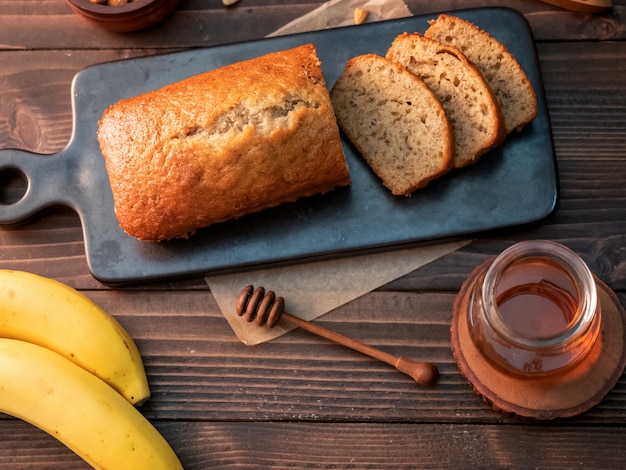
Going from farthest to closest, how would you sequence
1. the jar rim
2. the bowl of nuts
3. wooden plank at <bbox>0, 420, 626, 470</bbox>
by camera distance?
the bowl of nuts
wooden plank at <bbox>0, 420, 626, 470</bbox>
the jar rim

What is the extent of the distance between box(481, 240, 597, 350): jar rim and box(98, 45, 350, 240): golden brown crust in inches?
A: 17.4

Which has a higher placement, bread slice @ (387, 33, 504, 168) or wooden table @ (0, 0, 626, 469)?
bread slice @ (387, 33, 504, 168)

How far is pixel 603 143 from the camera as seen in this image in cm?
171

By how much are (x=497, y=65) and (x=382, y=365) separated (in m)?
0.72

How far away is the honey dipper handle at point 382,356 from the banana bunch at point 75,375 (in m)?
0.37

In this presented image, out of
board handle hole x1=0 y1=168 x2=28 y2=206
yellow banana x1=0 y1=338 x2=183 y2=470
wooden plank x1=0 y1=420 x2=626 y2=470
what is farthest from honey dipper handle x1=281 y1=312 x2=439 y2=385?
board handle hole x1=0 y1=168 x2=28 y2=206

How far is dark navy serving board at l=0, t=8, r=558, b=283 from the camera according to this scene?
64.3 inches

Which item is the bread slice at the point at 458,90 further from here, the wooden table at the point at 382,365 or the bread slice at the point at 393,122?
the wooden table at the point at 382,365

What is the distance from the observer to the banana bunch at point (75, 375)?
146 centimetres

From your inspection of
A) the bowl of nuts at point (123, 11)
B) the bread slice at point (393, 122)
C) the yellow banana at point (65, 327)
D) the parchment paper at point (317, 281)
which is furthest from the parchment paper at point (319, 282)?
the bowl of nuts at point (123, 11)

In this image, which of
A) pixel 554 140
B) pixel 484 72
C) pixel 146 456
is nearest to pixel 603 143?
pixel 554 140

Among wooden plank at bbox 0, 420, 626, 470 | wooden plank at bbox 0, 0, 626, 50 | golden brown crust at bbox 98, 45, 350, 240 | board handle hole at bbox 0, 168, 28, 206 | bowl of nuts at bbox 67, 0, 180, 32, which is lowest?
wooden plank at bbox 0, 420, 626, 470

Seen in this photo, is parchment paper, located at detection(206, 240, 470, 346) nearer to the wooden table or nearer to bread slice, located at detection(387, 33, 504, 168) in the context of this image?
the wooden table

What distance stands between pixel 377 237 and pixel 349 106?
31 centimetres
